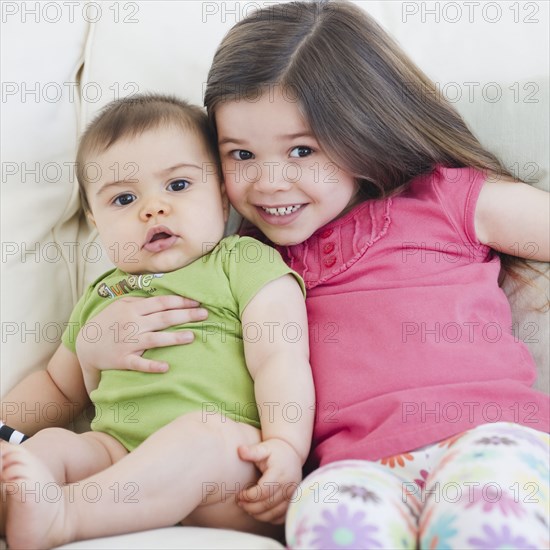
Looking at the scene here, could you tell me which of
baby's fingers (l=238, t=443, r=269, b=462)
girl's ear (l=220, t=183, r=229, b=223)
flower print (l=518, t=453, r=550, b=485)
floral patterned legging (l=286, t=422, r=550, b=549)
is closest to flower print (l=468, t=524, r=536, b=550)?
floral patterned legging (l=286, t=422, r=550, b=549)

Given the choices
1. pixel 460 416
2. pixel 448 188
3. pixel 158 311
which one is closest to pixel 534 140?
pixel 448 188

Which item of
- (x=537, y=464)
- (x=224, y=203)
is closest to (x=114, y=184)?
(x=224, y=203)

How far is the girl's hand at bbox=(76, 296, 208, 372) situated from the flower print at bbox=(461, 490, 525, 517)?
1.57ft

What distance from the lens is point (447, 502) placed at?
2.87 feet

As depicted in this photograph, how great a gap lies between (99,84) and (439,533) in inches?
40.9

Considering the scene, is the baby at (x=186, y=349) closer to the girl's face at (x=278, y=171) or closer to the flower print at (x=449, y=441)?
the girl's face at (x=278, y=171)

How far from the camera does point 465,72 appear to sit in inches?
56.9

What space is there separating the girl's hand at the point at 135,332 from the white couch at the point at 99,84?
0.17 meters

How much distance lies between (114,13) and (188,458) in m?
0.91

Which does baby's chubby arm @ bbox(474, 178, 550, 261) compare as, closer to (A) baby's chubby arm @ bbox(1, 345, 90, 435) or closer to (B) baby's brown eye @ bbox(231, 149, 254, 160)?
(B) baby's brown eye @ bbox(231, 149, 254, 160)

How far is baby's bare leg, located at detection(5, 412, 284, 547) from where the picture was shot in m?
0.96

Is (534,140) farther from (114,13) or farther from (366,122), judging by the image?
(114,13)

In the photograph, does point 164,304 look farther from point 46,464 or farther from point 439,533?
point 439,533

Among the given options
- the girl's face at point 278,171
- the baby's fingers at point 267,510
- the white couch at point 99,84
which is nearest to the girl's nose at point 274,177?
the girl's face at point 278,171
